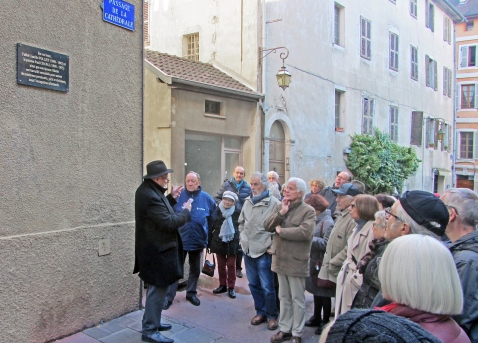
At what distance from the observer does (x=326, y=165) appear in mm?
14891

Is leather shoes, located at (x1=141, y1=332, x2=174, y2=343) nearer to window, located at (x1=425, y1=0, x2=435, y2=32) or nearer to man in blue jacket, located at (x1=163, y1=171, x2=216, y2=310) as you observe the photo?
man in blue jacket, located at (x1=163, y1=171, x2=216, y2=310)

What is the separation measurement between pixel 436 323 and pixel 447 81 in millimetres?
27546

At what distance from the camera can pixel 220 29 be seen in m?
12.5

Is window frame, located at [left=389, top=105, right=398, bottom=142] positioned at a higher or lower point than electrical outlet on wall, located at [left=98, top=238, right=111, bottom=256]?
higher

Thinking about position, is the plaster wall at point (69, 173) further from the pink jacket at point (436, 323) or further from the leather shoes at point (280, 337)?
the pink jacket at point (436, 323)

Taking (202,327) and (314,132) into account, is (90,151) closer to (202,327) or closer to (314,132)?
(202,327)

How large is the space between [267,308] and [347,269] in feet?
5.14

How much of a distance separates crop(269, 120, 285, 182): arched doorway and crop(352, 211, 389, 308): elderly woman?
31.2 ft

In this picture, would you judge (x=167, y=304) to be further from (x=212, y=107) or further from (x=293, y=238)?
(x=212, y=107)

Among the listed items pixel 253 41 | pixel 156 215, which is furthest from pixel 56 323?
pixel 253 41

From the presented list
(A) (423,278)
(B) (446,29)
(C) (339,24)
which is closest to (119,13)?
(A) (423,278)

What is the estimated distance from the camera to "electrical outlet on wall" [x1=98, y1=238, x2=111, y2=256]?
15.8 ft

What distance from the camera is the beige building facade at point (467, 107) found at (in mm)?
31906

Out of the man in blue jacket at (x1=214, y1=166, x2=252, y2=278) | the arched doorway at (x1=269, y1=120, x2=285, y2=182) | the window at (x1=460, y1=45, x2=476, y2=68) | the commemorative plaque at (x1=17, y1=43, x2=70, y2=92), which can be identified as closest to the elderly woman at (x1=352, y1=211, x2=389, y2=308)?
the commemorative plaque at (x1=17, y1=43, x2=70, y2=92)
